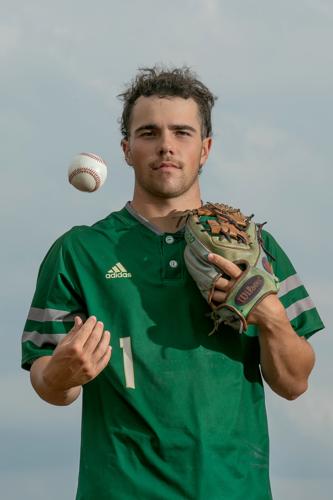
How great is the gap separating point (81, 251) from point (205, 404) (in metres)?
1.33

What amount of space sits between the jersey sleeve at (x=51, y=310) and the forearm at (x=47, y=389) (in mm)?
96

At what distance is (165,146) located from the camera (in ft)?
21.5

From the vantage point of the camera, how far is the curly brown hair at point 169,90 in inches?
274

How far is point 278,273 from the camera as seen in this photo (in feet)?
22.3

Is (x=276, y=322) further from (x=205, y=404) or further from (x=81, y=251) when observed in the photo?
(x=81, y=251)

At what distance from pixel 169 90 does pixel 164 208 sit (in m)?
0.84

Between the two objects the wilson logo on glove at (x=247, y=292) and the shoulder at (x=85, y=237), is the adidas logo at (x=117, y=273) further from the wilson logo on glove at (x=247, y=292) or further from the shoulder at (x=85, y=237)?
the wilson logo on glove at (x=247, y=292)

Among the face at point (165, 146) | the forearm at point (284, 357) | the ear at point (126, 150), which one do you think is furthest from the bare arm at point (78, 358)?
the ear at point (126, 150)

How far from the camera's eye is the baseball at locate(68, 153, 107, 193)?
820 cm

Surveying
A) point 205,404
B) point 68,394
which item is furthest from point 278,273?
point 68,394

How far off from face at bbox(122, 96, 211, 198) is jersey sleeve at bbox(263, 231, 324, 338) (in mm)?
711

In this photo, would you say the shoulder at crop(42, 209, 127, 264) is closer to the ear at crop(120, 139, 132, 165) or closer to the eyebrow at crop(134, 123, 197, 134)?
the ear at crop(120, 139, 132, 165)

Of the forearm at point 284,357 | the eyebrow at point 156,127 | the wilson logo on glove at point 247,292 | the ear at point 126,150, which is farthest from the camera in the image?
the ear at point 126,150

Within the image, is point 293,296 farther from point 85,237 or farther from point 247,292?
point 85,237
